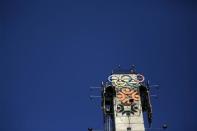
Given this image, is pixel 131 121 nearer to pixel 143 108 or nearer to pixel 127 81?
pixel 143 108

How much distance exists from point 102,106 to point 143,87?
3.50m

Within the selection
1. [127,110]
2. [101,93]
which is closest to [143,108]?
[127,110]

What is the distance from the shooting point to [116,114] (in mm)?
33656

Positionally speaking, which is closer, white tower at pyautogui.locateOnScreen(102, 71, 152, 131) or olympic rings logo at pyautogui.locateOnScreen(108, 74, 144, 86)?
white tower at pyautogui.locateOnScreen(102, 71, 152, 131)

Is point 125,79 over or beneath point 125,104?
over

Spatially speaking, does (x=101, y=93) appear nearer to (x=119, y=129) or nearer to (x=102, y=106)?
(x=102, y=106)

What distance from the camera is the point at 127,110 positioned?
3369 centimetres

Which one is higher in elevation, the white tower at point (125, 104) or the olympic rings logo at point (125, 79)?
the olympic rings logo at point (125, 79)

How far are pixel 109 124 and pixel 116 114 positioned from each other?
3.53ft

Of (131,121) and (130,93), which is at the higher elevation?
(130,93)

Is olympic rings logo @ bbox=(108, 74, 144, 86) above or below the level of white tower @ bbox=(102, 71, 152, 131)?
above

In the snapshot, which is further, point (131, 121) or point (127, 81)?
point (127, 81)

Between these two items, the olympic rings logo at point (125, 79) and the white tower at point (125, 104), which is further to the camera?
the olympic rings logo at point (125, 79)

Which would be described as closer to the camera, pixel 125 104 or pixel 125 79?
pixel 125 104
